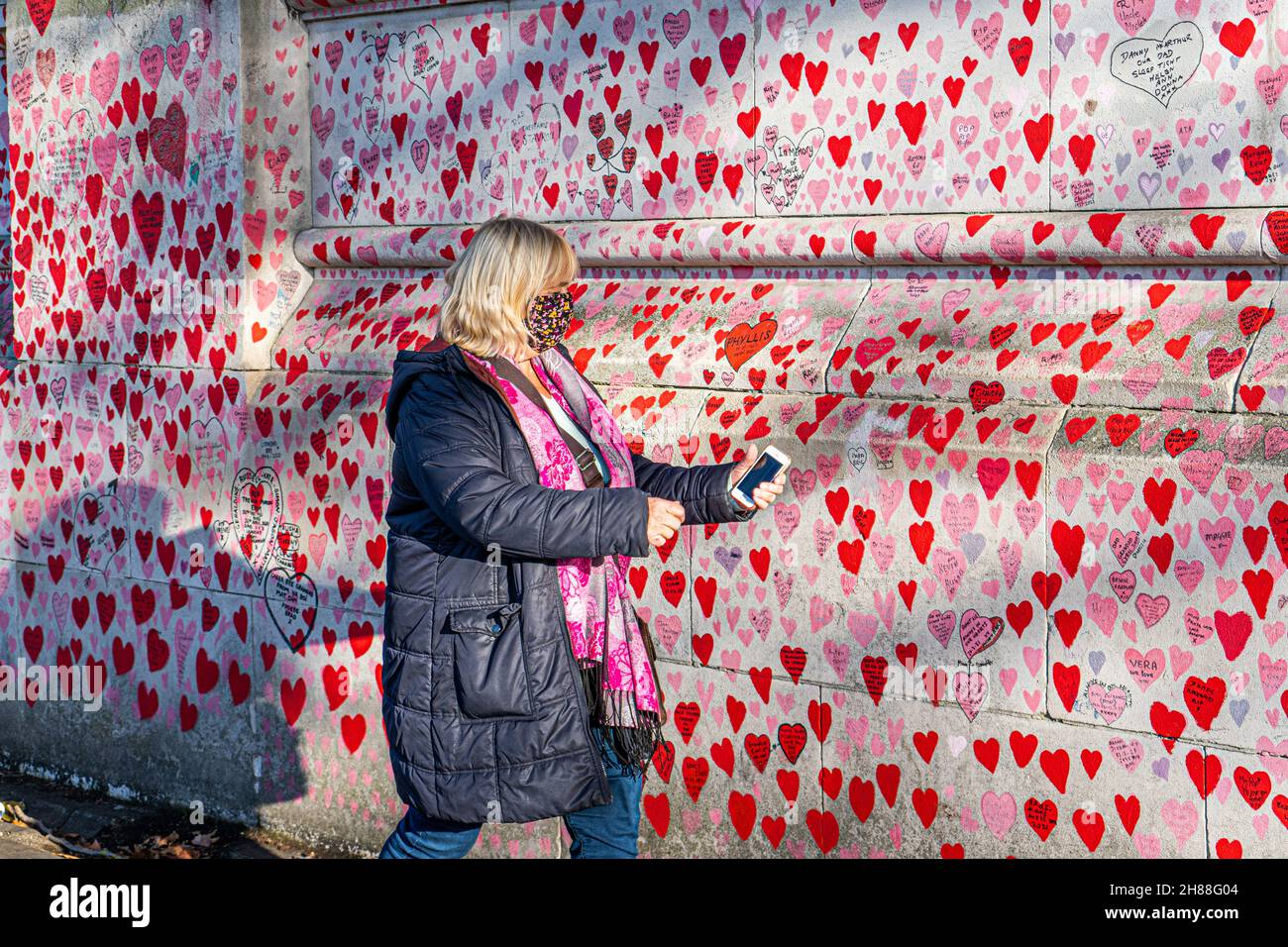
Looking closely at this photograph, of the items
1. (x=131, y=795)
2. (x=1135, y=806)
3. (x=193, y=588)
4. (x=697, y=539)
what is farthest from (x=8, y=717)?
(x=1135, y=806)

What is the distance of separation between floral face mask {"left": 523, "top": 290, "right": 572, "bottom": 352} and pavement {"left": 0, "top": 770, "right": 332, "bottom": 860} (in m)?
2.58

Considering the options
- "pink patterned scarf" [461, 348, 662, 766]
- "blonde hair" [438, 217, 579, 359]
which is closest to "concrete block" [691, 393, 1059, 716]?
"pink patterned scarf" [461, 348, 662, 766]

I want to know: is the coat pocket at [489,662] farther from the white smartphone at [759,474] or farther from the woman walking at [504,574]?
the white smartphone at [759,474]

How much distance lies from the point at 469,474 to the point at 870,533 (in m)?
1.31

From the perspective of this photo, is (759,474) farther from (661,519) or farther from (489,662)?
(489,662)

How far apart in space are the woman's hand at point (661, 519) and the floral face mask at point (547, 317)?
0.48 metres

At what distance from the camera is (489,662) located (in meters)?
3.48

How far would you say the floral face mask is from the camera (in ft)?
12.0

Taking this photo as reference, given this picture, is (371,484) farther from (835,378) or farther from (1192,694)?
(1192,694)

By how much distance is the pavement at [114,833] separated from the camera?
5715mm

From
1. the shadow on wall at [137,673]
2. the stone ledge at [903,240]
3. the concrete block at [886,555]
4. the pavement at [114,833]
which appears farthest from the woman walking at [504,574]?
the pavement at [114,833]

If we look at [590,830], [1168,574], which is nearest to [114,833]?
[590,830]

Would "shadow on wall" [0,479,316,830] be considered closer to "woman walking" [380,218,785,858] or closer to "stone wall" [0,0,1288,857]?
"stone wall" [0,0,1288,857]

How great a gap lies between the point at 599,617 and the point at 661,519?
0.35 metres
